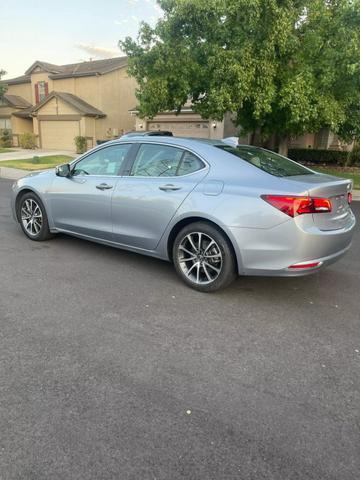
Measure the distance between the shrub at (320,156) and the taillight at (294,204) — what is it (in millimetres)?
18513

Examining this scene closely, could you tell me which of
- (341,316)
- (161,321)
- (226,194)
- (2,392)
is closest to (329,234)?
(341,316)

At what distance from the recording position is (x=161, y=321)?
358cm

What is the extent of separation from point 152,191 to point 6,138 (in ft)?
99.4

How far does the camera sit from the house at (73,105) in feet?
90.8

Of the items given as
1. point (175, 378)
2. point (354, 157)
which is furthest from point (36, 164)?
point (175, 378)

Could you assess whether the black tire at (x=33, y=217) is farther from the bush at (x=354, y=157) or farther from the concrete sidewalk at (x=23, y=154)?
the bush at (x=354, y=157)

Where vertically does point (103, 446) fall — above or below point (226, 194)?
below

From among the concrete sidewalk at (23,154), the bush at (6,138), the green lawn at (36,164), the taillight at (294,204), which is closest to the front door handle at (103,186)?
the taillight at (294,204)

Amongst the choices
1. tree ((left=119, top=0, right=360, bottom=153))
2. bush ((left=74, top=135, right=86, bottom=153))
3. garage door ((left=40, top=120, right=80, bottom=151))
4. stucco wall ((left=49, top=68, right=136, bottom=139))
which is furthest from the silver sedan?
stucco wall ((left=49, top=68, right=136, bottom=139))

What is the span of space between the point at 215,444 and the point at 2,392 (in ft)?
4.53

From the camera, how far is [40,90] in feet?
104

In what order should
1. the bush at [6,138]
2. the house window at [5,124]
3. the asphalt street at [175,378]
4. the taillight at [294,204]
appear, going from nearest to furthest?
the asphalt street at [175,378] → the taillight at [294,204] → the bush at [6,138] → the house window at [5,124]

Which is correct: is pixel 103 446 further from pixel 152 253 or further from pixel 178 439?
pixel 152 253

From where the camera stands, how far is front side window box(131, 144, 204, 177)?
14.4 ft
